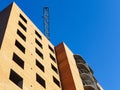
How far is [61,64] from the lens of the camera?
33094 millimetres

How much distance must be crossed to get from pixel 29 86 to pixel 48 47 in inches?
560

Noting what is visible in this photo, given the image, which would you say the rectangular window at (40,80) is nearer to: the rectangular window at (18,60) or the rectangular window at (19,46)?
the rectangular window at (18,60)

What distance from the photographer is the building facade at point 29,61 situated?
2076cm

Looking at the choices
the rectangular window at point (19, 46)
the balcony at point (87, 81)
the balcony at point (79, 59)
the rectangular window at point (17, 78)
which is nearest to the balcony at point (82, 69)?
the balcony at point (79, 59)

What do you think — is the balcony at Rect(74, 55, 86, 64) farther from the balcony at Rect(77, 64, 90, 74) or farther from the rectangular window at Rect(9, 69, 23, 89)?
the rectangular window at Rect(9, 69, 23, 89)

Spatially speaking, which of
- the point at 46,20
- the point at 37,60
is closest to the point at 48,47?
the point at 37,60

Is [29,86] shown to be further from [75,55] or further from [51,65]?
[75,55]

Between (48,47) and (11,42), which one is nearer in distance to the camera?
(11,42)

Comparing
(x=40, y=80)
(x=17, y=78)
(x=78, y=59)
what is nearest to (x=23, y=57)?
(x=40, y=80)

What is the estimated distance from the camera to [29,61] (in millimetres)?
24500

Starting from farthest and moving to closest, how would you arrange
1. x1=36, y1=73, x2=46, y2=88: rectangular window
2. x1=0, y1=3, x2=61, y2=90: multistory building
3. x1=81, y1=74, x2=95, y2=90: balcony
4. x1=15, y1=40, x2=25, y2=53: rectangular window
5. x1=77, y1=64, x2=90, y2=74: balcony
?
x1=77, y1=64, x2=90, y2=74: balcony, x1=81, y1=74, x2=95, y2=90: balcony, x1=15, y1=40, x2=25, y2=53: rectangular window, x1=36, y1=73, x2=46, y2=88: rectangular window, x1=0, y1=3, x2=61, y2=90: multistory building

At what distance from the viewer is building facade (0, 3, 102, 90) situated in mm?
20761

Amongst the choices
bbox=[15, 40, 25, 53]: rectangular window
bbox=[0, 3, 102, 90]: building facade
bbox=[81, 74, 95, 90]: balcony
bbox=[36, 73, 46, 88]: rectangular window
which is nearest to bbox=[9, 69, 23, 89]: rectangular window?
bbox=[0, 3, 102, 90]: building facade

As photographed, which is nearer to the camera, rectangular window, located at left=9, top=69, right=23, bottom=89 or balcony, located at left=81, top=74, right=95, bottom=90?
rectangular window, located at left=9, top=69, right=23, bottom=89
